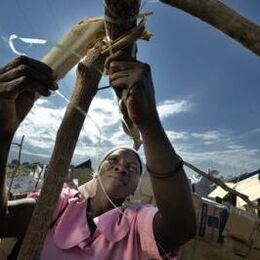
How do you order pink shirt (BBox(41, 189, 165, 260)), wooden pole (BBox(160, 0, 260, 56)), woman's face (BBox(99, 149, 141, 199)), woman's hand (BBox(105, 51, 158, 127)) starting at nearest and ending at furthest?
wooden pole (BBox(160, 0, 260, 56)) → woman's hand (BBox(105, 51, 158, 127)) → pink shirt (BBox(41, 189, 165, 260)) → woman's face (BBox(99, 149, 141, 199))

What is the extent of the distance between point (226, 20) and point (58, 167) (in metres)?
0.78

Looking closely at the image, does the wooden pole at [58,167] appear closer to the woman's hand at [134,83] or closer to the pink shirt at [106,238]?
the woman's hand at [134,83]

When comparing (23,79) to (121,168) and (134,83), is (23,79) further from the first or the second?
(121,168)

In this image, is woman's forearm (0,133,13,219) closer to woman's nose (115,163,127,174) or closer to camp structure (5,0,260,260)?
camp structure (5,0,260,260)

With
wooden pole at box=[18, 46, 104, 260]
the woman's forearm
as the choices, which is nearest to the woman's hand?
wooden pole at box=[18, 46, 104, 260]

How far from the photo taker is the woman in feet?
4.57

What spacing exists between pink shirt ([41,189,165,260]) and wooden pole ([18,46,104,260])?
0.47 meters

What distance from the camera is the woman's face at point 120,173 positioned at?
7.10 feet

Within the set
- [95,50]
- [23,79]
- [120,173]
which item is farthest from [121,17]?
[120,173]

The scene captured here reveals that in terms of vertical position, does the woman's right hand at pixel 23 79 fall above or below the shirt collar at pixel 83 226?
above

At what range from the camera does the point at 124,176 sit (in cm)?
222

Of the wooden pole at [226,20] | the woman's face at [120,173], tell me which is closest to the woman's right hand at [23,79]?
the wooden pole at [226,20]

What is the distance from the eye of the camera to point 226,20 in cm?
116

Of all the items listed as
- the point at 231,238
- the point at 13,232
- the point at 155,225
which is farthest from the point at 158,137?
the point at 231,238
